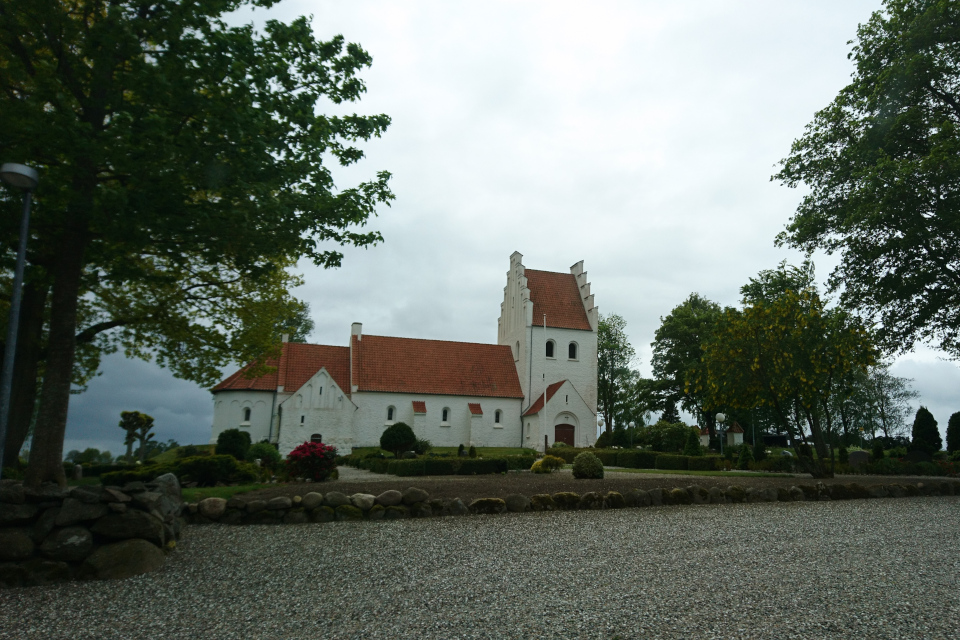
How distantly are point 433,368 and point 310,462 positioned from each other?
23.6m

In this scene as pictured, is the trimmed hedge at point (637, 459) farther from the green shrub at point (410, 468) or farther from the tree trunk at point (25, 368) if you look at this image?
the tree trunk at point (25, 368)

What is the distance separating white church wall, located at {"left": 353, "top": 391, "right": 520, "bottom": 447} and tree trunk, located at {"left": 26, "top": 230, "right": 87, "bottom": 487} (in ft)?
88.7

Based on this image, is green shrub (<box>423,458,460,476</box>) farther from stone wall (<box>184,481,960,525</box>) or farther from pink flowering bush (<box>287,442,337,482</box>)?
stone wall (<box>184,481,960,525</box>)

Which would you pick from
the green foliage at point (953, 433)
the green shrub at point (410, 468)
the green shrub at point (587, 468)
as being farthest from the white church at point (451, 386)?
the green foliage at point (953, 433)

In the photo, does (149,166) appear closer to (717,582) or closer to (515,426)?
(717,582)

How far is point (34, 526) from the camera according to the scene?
6203mm

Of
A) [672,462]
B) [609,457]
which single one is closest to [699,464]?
[672,462]

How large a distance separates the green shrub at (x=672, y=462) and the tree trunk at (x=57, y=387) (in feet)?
71.6

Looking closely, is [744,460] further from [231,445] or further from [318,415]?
[318,415]

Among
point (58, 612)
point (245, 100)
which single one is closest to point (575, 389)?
point (245, 100)

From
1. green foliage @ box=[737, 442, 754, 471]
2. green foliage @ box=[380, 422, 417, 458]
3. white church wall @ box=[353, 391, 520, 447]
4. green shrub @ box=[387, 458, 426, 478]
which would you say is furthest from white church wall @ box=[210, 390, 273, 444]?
green foliage @ box=[737, 442, 754, 471]

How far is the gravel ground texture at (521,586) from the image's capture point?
448 cm

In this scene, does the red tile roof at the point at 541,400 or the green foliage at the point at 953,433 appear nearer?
the green foliage at the point at 953,433

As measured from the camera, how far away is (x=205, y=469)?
13.0 meters
